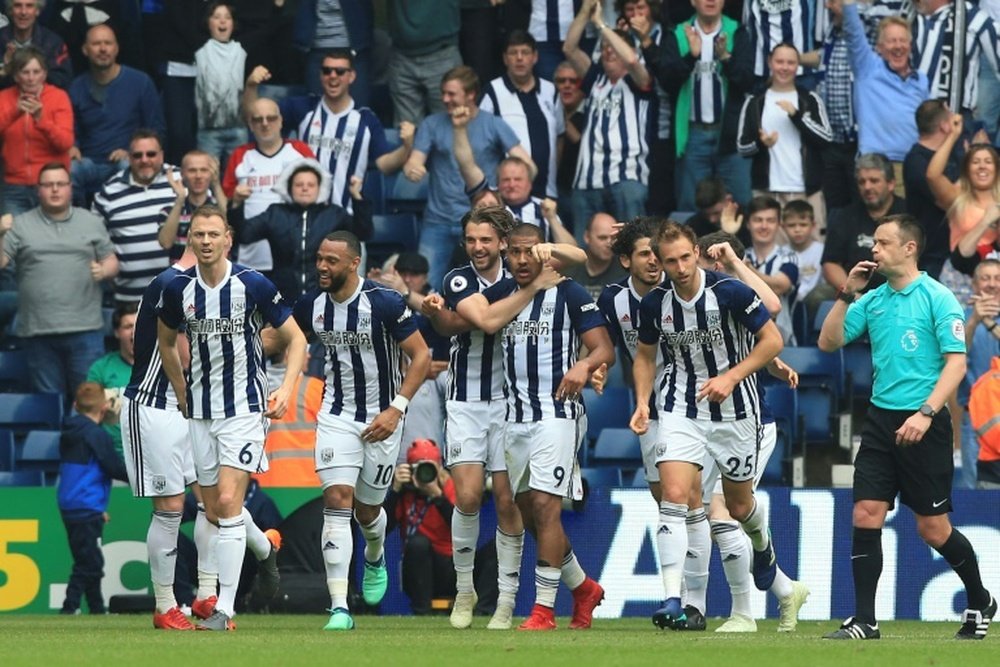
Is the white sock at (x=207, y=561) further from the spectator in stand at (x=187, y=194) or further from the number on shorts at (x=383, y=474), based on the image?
the spectator in stand at (x=187, y=194)

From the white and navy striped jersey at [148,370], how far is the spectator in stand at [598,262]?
4.31m

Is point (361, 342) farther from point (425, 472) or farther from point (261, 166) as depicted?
point (261, 166)

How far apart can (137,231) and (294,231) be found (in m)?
1.55

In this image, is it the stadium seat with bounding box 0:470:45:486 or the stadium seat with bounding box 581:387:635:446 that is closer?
the stadium seat with bounding box 0:470:45:486

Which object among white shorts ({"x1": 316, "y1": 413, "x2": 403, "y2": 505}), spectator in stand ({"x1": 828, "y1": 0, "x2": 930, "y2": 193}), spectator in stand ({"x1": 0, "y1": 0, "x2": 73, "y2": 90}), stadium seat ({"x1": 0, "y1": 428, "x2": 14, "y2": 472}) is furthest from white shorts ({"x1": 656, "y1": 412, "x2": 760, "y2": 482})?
spectator in stand ({"x1": 0, "y1": 0, "x2": 73, "y2": 90})

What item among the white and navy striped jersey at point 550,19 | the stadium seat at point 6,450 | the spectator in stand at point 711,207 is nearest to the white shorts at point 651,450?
the spectator in stand at point 711,207

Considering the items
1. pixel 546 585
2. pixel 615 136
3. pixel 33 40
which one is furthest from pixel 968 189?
pixel 33 40

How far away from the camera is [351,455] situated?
12281 millimetres

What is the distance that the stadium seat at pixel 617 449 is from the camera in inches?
631

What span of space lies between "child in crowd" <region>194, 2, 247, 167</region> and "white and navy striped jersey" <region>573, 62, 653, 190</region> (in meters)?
3.17

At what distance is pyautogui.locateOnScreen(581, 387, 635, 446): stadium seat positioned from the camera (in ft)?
53.8

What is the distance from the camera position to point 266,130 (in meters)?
17.1

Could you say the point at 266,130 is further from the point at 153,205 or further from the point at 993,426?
the point at 993,426

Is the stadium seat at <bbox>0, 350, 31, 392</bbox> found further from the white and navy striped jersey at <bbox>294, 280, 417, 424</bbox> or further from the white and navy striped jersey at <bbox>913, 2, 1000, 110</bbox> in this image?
the white and navy striped jersey at <bbox>913, 2, 1000, 110</bbox>
